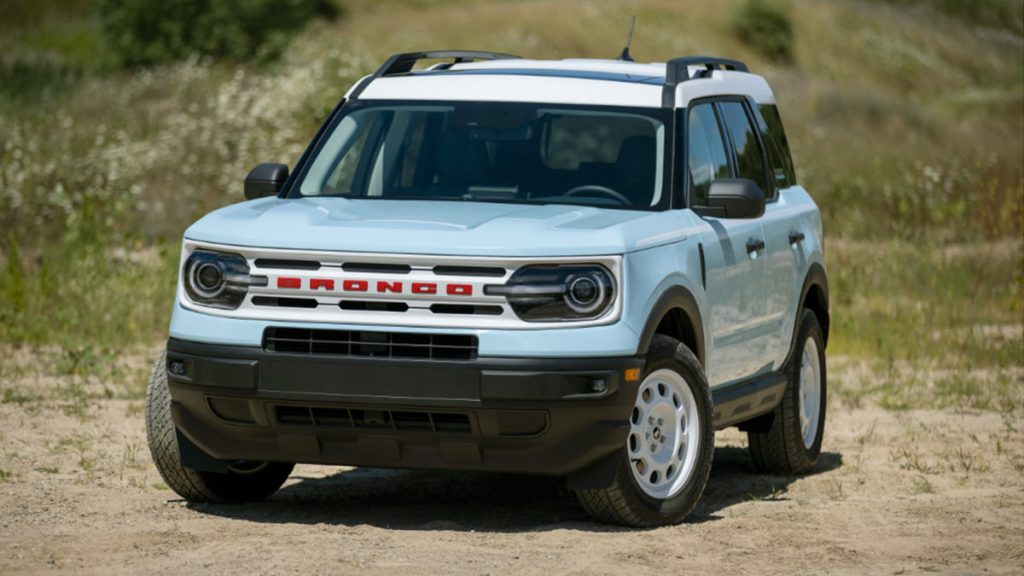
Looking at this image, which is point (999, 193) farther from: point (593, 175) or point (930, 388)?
point (593, 175)

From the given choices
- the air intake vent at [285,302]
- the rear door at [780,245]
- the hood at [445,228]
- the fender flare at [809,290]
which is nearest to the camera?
the hood at [445,228]

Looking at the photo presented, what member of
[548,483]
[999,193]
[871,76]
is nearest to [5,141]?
[999,193]

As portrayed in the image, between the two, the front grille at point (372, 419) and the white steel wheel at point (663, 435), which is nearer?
the front grille at point (372, 419)

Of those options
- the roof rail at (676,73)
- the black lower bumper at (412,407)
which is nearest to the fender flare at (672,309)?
the black lower bumper at (412,407)

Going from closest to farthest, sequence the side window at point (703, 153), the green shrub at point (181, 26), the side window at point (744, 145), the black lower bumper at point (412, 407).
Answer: the black lower bumper at point (412, 407) < the side window at point (703, 153) < the side window at point (744, 145) < the green shrub at point (181, 26)

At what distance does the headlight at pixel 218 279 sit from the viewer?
6875 millimetres

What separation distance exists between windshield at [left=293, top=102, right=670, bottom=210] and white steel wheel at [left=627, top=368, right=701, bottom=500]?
2.75 feet

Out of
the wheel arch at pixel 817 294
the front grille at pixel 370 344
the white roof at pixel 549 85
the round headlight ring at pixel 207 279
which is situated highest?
the white roof at pixel 549 85

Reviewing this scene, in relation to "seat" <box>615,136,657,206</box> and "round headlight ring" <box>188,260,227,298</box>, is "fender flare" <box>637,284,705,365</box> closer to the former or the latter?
"seat" <box>615,136,657,206</box>

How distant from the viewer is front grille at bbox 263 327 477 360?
6.60 meters

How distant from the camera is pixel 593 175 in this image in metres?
7.78

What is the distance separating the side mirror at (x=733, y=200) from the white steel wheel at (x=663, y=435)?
0.83m

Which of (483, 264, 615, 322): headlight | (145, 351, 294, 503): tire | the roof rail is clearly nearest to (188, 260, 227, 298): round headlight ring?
(145, 351, 294, 503): tire

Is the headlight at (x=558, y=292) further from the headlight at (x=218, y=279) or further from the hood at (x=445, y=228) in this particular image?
the headlight at (x=218, y=279)
